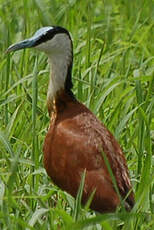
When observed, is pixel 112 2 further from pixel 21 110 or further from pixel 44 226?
pixel 44 226

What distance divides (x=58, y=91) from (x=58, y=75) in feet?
0.30

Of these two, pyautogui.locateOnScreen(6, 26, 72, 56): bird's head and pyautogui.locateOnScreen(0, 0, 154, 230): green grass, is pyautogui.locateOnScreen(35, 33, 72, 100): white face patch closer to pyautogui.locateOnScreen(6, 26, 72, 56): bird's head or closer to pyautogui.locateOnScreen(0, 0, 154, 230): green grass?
pyautogui.locateOnScreen(6, 26, 72, 56): bird's head

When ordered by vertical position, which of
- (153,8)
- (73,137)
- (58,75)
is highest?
(153,8)

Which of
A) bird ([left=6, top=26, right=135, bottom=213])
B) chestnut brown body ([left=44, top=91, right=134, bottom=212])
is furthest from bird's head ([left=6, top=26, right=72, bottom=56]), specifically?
chestnut brown body ([left=44, top=91, right=134, bottom=212])

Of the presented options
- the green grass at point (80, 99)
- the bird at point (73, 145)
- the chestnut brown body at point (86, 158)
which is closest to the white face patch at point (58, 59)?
the bird at point (73, 145)

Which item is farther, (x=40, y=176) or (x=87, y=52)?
(x=87, y=52)

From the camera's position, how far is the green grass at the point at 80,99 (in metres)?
4.44

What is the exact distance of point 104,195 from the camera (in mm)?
4766

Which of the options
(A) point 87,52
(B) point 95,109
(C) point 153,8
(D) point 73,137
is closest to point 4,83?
(A) point 87,52

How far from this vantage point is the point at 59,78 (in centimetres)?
540

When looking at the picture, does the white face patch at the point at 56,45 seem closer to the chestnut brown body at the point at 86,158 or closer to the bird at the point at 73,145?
the bird at the point at 73,145

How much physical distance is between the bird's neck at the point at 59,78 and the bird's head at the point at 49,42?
4 centimetres

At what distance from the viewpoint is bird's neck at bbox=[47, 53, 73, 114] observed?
5.38 meters

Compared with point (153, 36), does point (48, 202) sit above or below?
below
